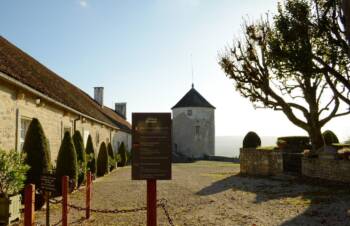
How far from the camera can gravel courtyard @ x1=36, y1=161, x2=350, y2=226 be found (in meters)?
8.53

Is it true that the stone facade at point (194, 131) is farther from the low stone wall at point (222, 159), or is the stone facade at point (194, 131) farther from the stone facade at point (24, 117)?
the stone facade at point (24, 117)

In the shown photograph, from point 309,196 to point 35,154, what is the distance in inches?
350

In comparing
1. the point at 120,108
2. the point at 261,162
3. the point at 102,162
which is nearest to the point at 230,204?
the point at 261,162

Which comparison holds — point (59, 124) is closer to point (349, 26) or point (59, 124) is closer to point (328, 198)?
point (328, 198)

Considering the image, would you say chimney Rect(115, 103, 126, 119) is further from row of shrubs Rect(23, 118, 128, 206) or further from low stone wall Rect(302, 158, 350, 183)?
low stone wall Rect(302, 158, 350, 183)

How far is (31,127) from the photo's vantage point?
1095 cm

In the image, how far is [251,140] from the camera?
80.8 feet

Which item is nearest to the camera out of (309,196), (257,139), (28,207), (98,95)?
(28,207)

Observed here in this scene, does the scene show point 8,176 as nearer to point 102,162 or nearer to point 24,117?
point 24,117

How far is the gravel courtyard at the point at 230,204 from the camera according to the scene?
853cm

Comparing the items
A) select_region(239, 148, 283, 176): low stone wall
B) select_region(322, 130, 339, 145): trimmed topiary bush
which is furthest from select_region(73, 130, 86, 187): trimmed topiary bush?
select_region(322, 130, 339, 145): trimmed topiary bush

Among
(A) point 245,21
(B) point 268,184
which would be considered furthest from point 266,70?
(B) point 268,184

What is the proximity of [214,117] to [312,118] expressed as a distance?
97.2 feet

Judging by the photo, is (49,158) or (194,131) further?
(194,131)
